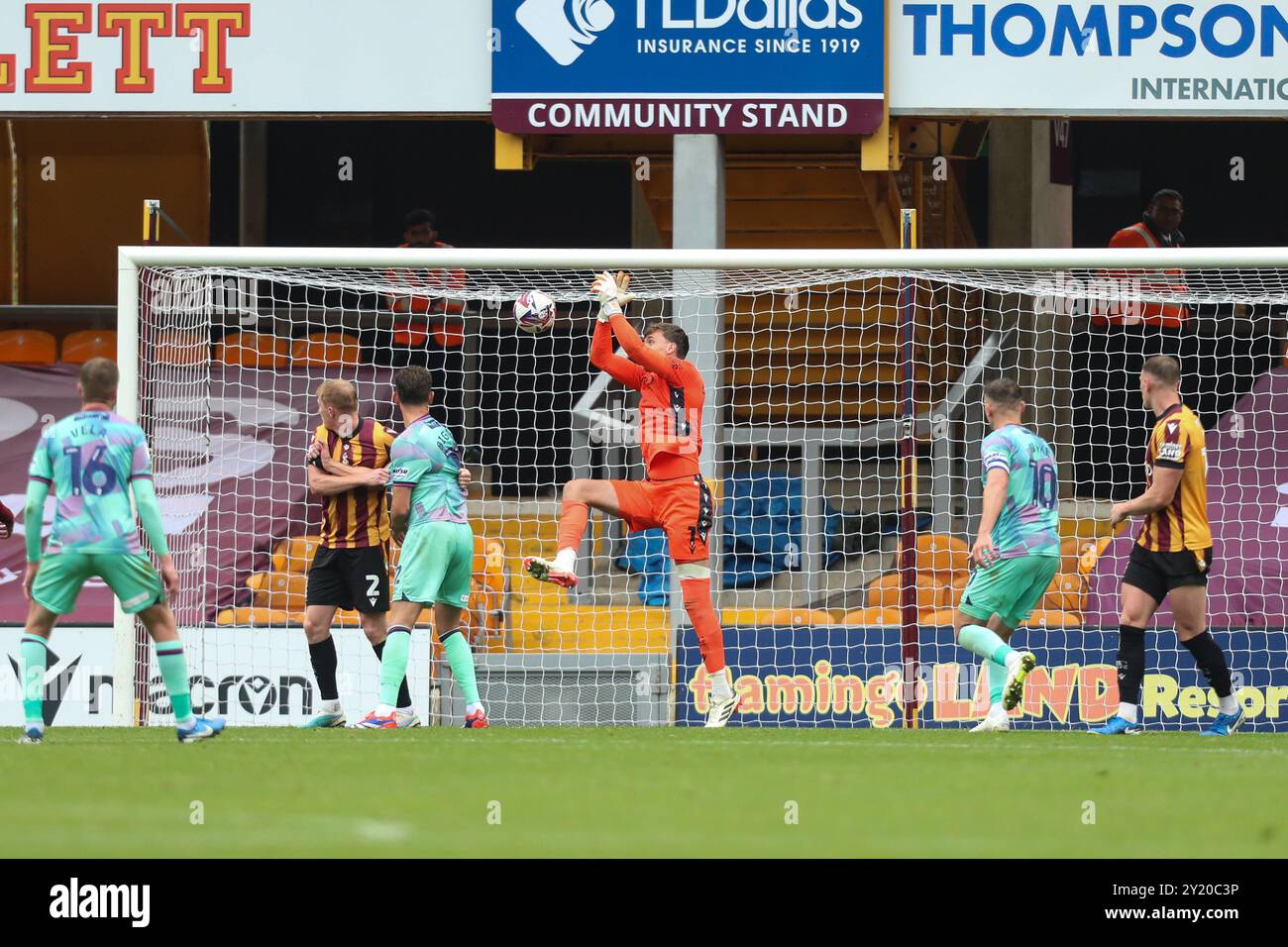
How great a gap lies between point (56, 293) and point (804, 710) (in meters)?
10.2

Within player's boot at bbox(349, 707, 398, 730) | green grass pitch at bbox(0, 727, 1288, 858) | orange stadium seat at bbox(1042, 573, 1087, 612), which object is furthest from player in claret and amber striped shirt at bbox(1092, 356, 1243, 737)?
player's boot at bbox(349, 707, 398, 730)

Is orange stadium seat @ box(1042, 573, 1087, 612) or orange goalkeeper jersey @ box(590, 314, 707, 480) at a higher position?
orange goalkeeper jersey @ box(590, 314, 707, 480)

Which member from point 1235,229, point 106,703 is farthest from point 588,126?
point 1235,229

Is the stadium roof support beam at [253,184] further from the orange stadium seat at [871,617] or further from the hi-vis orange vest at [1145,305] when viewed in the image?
the orange stadium seat at [871,617]

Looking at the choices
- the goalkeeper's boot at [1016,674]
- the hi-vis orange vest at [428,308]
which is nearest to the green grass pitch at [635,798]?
the goalkeeper's boot at [1016,674]

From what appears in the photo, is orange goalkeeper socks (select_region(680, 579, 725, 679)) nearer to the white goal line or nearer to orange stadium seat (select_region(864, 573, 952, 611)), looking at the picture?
the white goal line

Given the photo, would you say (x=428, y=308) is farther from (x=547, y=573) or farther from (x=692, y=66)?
(x=547, y=573)

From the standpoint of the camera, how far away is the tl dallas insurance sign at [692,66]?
1312 centimetres

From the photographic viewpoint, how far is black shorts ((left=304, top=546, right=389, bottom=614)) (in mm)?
10461

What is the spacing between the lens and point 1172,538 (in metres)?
9.71

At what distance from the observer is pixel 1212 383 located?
15797 mm

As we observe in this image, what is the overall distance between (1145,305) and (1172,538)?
4.54 metres

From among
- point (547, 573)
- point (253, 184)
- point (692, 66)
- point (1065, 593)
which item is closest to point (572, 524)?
point (547, 573)

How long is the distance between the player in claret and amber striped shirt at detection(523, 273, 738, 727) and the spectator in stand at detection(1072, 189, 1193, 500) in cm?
446
